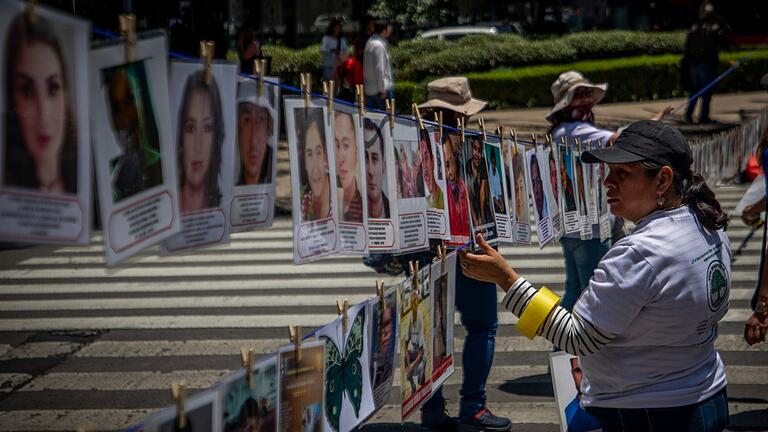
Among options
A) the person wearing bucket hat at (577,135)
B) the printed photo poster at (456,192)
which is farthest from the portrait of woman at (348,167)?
the person wearing bucket hat at (577,135)

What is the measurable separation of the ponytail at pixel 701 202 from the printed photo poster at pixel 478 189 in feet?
4.10

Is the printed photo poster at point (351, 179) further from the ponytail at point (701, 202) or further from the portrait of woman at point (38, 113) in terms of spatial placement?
the portrait of woman at point (38, 113)

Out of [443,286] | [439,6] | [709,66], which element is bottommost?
[443,286]

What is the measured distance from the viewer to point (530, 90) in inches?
855

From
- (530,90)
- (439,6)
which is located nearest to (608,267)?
(530,90)

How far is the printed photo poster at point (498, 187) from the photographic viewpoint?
473 centimetres

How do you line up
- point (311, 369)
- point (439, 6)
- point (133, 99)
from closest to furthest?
point (133, 99) → point (311, 369) → point (439, 6)

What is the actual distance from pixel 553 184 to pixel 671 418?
2.49 meters

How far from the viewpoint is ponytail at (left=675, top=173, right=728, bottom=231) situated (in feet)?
10.9

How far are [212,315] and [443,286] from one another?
4766 mm

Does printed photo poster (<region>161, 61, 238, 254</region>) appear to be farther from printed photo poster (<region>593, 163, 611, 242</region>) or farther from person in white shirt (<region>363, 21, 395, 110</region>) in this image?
person in white shirt (<region>363, 21, 395, 110</region>)

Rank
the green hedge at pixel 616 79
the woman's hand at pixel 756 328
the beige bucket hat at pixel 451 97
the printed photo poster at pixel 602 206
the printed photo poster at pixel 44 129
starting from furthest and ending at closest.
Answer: the green hedge at pixel 616 79 → the printed photo poster at pixel 602 206 → the beige bucket hat at pixel 451 97 → the woman's hand at pixel 756 328 → the printed photo poster at pixel 44 129

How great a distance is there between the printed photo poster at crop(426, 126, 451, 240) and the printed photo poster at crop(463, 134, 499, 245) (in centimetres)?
24

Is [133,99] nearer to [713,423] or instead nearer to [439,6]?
[713,423]
